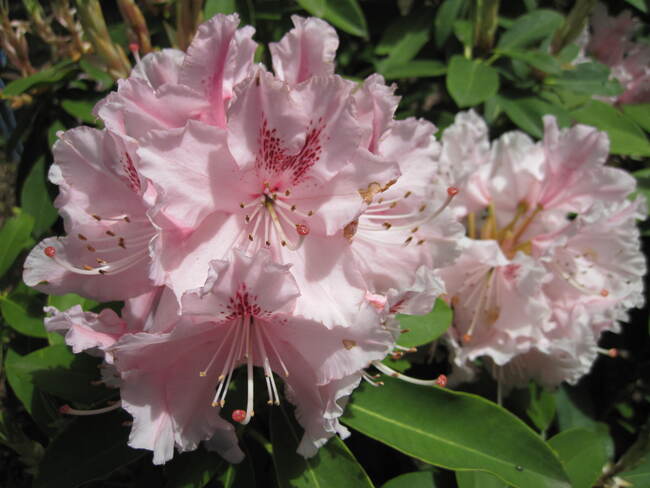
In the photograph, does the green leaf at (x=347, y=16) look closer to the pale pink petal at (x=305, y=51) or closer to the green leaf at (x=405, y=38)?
the green leaf at (x=405, y=38)

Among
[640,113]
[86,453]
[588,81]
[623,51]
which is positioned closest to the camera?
[86,453]

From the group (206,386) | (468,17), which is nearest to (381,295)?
(206,386)

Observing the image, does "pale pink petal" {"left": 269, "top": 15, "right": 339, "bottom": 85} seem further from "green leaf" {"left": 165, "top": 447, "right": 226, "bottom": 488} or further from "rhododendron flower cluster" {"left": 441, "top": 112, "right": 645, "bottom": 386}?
"green leaf" {"left": 165, "top": 447, "right": 226, "bottom": 488}

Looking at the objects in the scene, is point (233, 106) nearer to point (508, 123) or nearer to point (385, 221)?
point (385, 221)

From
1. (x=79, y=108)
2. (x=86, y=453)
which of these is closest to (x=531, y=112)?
(x=79, y=108)

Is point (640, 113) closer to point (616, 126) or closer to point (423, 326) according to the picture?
point (616, 126)

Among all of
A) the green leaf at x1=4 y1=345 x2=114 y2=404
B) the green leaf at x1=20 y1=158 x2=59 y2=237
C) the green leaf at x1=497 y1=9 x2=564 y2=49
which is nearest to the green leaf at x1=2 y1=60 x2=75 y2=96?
the green leaf at x1=20 y1=158 x2=59 y2=237
